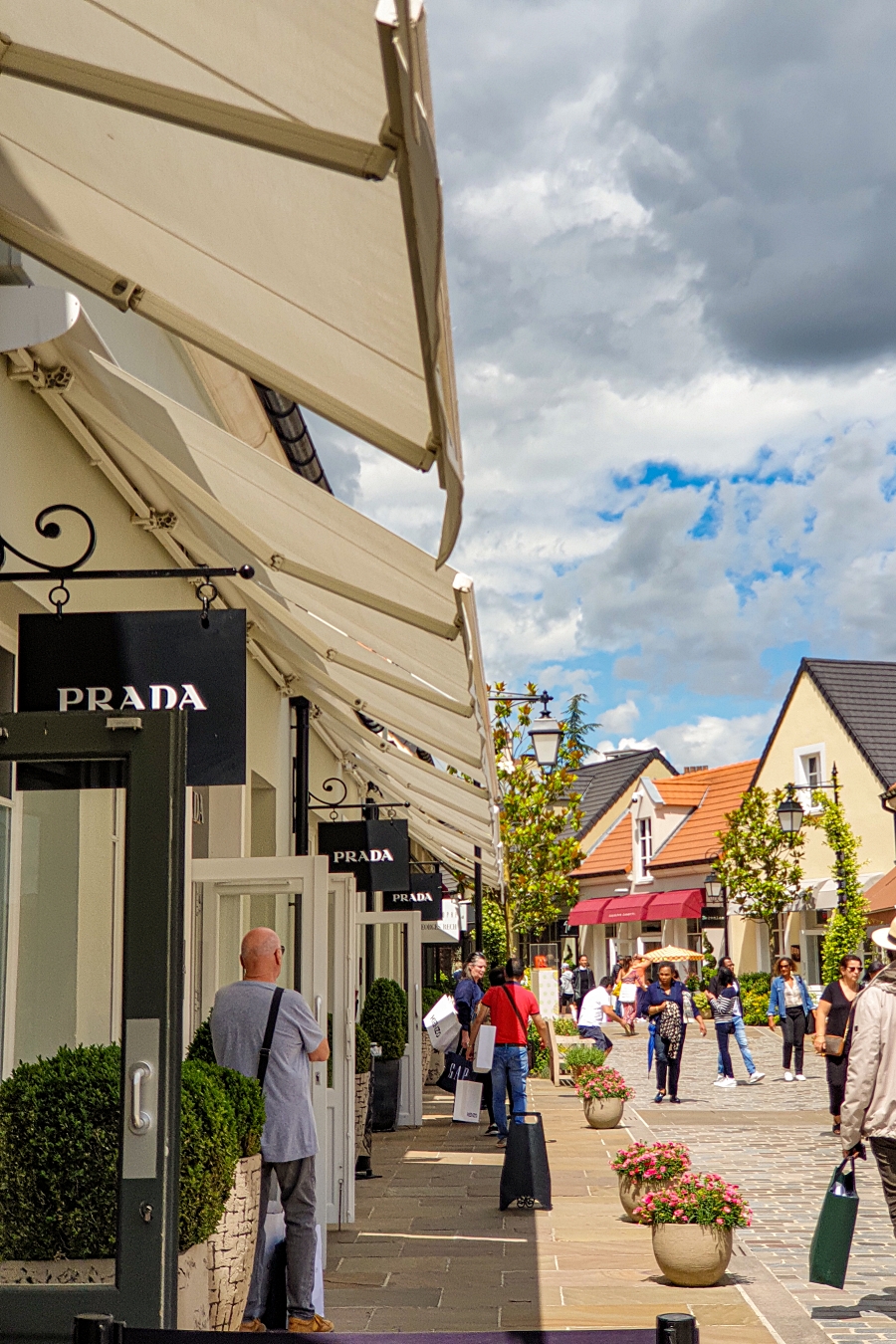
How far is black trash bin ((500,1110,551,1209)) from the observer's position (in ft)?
34.1

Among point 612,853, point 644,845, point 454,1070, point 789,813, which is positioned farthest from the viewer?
point 612,853

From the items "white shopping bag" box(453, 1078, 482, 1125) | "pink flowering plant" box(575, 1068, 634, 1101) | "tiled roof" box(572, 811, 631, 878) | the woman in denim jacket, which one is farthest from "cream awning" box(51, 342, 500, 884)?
"tiled roof" box(572, 811, 631, 878)

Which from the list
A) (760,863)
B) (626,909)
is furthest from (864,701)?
(626,909)

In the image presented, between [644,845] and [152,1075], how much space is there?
50.0 metres

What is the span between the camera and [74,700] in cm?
443

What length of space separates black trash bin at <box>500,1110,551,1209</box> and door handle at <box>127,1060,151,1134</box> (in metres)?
7.26

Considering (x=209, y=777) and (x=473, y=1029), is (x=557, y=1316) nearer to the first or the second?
(x=209, y=777)

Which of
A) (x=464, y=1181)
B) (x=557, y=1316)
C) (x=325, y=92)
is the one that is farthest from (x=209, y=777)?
(x=464, y=1181)

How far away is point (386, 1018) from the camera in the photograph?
1485 cm

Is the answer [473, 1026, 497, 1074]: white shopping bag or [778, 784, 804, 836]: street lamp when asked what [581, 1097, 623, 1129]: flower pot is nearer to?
[473, 1026, 497, 1074]: white shopping bag

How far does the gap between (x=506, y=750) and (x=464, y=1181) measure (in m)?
16.0

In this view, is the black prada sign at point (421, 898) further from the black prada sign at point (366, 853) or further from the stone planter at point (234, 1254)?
the stone planter at point (234, 1254)

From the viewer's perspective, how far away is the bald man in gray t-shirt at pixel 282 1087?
649 cm

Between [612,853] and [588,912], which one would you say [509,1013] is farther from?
[612,853]
